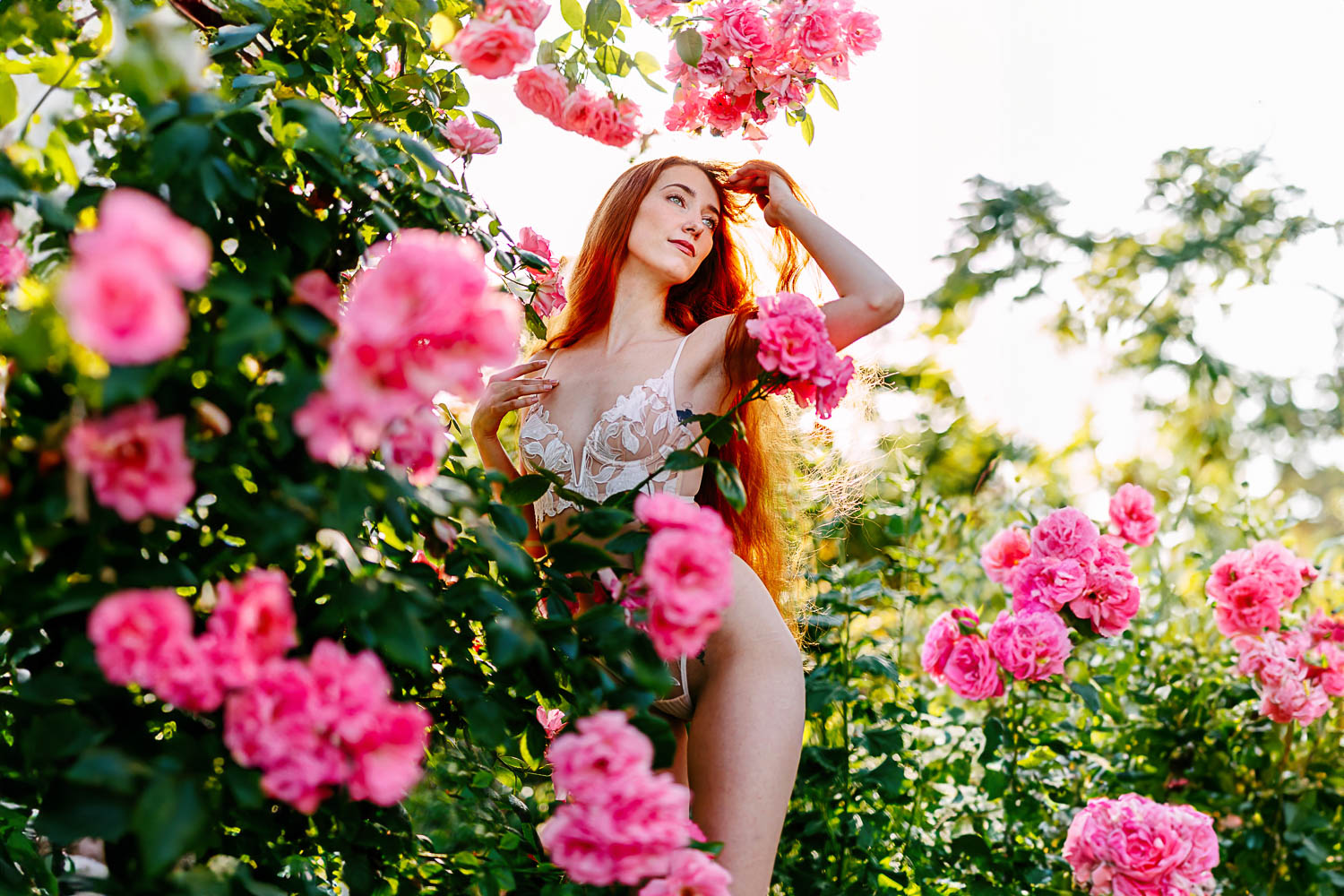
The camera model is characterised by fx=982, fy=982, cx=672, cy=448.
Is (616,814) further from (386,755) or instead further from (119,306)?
(119,306)

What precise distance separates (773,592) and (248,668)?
1.51m

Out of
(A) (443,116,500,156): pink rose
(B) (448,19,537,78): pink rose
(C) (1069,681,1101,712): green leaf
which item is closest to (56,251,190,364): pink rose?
(B) (448,19,537,78): pink rose

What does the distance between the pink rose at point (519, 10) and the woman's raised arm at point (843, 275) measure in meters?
0.72

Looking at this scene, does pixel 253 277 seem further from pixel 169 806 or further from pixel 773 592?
pixel 773 592

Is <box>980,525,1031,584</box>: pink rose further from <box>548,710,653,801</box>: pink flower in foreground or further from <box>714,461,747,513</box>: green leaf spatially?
<box>548,710,653,801</box>: pink flower in foreground

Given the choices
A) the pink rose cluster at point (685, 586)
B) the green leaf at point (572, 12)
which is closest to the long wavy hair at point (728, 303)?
the green leaf at point (572, 12)

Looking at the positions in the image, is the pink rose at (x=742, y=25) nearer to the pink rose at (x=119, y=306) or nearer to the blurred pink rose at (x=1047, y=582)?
the blurred pink rose at (x=1047, y=582)

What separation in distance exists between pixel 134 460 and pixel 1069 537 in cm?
191

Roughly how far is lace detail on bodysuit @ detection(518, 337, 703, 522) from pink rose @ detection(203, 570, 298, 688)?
99cm

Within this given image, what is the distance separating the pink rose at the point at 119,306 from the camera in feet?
1.87

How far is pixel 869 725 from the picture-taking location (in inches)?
96.9

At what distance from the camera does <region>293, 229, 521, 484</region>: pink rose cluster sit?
67cm

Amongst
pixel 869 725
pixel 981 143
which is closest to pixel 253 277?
pixel 869 725

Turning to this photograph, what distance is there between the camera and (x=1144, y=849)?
192 centimetres
